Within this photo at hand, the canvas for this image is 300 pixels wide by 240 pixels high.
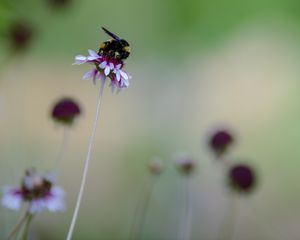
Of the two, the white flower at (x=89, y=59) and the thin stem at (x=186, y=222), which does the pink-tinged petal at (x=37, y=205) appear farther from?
the thin stem at (x=186, y=222)

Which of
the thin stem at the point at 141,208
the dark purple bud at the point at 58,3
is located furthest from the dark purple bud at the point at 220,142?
the dark purple bud at the point at 58,3

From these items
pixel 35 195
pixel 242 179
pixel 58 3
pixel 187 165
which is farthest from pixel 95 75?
pixel 58 3

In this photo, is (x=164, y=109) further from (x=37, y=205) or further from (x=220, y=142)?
(x=37, y=205)

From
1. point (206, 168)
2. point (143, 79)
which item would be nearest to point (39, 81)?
point (143, 79)

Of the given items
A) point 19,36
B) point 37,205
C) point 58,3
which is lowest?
point 37,205

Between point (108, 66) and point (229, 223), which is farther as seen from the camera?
point (229, 223)
